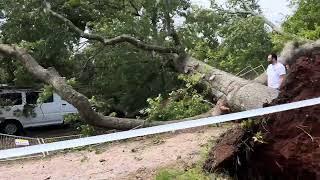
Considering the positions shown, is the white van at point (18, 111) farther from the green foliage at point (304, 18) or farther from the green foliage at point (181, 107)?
the green foliage at point (304, 18)

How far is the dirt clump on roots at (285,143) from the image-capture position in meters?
4.58

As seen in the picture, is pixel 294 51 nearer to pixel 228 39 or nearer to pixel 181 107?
pixel 181 107

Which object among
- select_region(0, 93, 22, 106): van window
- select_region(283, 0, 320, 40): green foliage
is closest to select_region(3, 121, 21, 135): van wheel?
select_region(0, 93, 22, 106): van window

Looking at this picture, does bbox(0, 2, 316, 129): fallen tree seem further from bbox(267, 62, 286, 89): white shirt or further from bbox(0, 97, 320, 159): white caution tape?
bbox(0, 97, 320, 159): white caution tape

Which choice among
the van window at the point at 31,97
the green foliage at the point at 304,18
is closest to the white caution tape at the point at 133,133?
the green foliage at the point at 304,18

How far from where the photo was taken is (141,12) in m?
11.9

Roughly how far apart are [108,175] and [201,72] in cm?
376

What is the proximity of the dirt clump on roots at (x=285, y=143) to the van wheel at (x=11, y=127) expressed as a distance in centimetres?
1008

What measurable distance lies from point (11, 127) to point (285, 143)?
1109 centimetres

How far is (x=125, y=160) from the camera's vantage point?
632cm

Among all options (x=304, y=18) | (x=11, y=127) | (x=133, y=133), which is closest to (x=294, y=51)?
(x=304, y=18)

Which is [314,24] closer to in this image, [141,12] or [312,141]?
[141,12]

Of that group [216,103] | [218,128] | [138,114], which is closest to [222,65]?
[138,114]

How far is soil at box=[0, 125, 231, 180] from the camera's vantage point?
580 centimetres
